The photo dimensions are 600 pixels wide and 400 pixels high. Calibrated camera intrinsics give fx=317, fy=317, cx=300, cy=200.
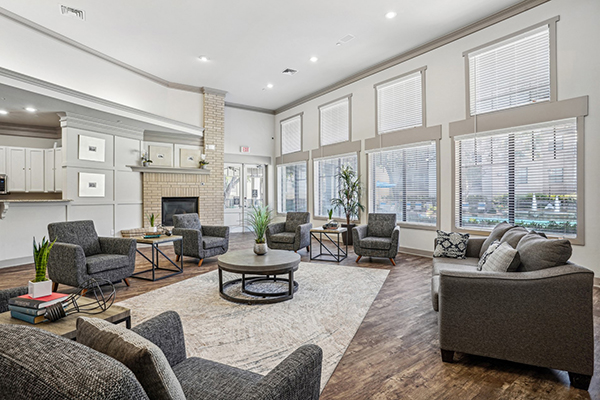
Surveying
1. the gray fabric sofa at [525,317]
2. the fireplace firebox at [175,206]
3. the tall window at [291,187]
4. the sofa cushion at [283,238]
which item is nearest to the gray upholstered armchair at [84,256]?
the sofa cushion at [283,238]

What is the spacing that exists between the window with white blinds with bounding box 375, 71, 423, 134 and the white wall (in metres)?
0.17

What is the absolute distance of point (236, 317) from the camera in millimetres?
3123

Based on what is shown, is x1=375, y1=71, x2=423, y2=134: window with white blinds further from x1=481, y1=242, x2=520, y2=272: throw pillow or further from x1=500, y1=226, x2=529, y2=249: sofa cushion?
x1=481, y1=242, x2=520, y2=272: throw pillow

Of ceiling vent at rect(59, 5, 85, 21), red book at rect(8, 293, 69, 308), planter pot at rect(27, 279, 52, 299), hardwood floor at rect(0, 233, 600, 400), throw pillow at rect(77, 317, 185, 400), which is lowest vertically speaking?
hardwood floor at rect(0, 233, 600, 400)

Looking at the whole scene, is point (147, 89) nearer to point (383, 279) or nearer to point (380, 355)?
point (383, 279)

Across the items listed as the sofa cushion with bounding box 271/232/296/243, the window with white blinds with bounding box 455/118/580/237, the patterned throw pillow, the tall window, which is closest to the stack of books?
the patterned throw pillow

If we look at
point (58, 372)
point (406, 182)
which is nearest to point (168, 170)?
point (406, 182)

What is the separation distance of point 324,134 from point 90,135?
5365 millimetres

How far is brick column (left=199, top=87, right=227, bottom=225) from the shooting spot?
332 inches

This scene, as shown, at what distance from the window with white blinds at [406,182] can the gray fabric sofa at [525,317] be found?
4.02m

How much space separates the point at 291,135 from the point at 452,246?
22.0 ft

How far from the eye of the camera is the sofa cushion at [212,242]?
17.7 feet

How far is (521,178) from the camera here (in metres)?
4.79

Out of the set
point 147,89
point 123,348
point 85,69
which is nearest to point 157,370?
point 123,348
